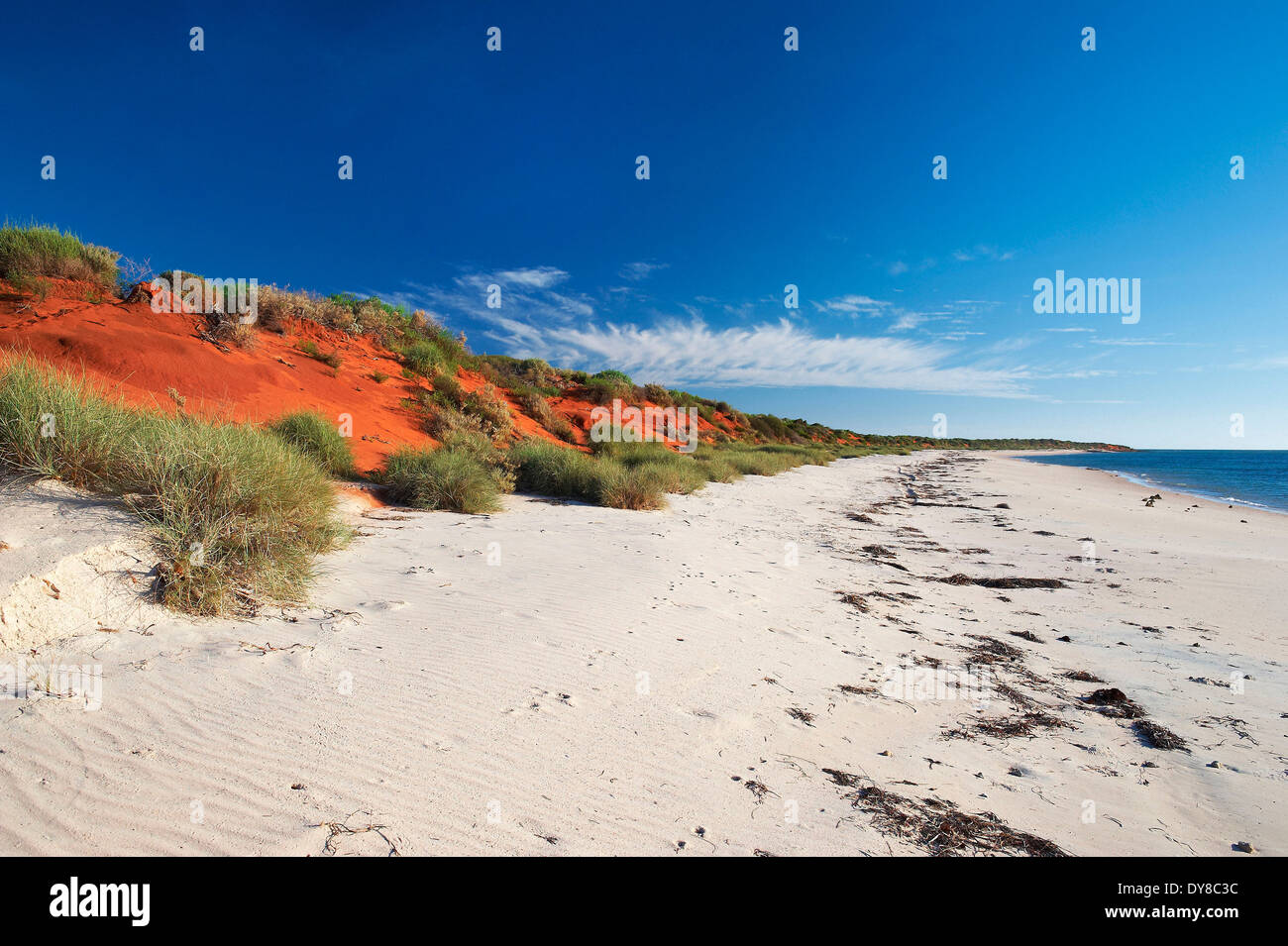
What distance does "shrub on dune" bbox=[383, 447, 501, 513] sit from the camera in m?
8.01

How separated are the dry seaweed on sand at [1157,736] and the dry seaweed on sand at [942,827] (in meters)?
1.53

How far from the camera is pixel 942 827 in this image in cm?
227

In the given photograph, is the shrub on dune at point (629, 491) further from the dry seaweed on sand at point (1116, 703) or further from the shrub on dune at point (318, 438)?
the dry seaweed on sand at point (1116, 703)

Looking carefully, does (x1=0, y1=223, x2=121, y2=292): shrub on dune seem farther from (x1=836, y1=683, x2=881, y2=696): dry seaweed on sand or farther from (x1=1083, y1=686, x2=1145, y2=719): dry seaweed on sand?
(x1=1083, y1=686, x2=1145, y2=719): dry seaweed on sand

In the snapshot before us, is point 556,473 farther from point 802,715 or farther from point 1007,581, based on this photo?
point 802,715

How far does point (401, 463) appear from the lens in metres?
8.71

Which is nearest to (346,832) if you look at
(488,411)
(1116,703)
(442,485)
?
(1116,703)

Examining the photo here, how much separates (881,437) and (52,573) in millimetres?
76515

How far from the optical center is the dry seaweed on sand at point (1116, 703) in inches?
134

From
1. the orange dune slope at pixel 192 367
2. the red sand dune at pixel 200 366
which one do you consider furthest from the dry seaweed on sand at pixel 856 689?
the orange dune slope at pixel 192 367

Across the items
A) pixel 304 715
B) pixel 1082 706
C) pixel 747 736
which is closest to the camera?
pixel 304 715
